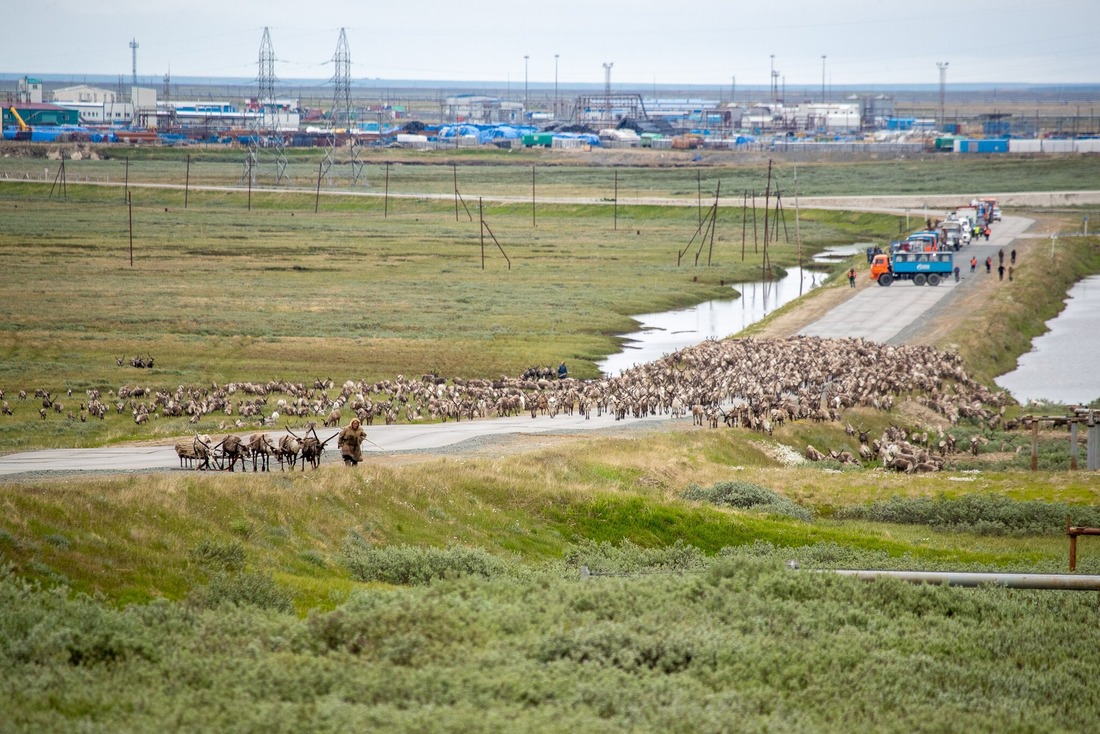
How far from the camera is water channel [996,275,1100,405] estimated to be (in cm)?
5378

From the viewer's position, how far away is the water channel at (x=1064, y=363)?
53.8m

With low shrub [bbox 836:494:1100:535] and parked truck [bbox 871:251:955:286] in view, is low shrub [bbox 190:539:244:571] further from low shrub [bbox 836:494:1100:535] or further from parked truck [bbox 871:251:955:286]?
parked truck [bbox 871:251:955:286]

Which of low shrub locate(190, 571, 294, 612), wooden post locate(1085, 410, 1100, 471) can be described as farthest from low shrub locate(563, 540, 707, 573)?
wooden post locate(1085, 410, 1100, 471)

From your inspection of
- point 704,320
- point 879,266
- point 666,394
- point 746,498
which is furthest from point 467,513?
point 879,266

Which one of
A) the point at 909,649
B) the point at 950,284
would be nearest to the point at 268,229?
the point at 950,284

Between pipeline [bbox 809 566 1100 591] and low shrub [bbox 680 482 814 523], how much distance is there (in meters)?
10.8

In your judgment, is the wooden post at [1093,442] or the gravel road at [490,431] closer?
the gravel road at [490,431]

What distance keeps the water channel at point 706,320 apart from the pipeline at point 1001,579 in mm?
34111

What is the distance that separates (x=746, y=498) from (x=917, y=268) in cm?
5270

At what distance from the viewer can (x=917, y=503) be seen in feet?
101

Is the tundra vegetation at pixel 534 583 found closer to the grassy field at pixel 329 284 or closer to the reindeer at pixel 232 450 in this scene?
the reindeer at pixel 232 450

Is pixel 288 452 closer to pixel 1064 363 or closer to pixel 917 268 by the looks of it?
Answer: pixel 1064 363

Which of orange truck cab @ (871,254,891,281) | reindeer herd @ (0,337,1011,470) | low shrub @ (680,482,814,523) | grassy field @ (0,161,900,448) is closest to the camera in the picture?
low shrub @ (680,482,814,523)

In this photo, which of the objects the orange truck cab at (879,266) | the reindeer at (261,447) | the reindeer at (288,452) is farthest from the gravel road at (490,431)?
the orange truck cab at (879,266)
